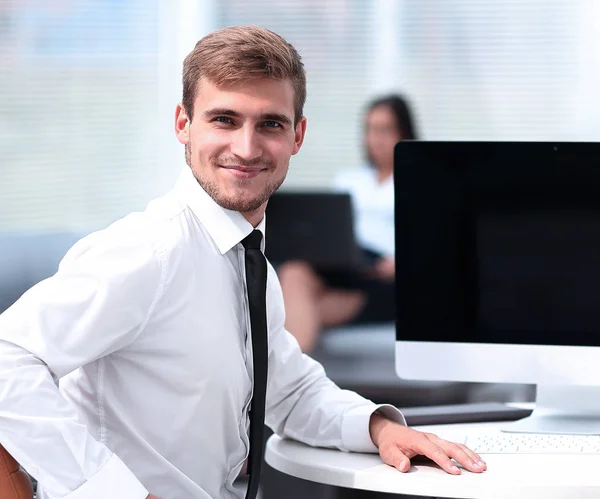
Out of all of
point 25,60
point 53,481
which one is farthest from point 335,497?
point 25,60

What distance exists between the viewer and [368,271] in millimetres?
4613

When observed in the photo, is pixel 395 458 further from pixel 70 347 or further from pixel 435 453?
pixel 70 347

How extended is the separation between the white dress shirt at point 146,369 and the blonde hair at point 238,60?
0.59ft

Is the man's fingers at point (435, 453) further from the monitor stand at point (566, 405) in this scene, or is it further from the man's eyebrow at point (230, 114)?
the man's eyebrow at point (230, 114)

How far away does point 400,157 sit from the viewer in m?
1.87

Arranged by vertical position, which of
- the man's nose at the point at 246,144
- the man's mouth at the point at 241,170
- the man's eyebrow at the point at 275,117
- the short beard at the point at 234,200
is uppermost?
the man's eyebrow at the point at 275,117

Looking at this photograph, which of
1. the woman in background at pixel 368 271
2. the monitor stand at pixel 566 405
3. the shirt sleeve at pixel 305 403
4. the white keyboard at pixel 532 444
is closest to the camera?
the white keyboard at pixel 532 444

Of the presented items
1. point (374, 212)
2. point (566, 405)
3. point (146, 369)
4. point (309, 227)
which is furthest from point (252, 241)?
point (374, 212)

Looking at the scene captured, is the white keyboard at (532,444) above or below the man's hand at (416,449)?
below

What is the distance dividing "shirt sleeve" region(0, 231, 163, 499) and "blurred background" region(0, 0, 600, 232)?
4.04m

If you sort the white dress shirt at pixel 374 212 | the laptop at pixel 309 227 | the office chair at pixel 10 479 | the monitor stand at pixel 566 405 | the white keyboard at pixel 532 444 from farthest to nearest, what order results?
1. the white dress shirt at pixel 374 212
2. the laptop at pixel 309 227
3. the monitor stand at pixel 566 405
4. the white keyboard at pixel 532 444
5. the office chair at pixel 10 479

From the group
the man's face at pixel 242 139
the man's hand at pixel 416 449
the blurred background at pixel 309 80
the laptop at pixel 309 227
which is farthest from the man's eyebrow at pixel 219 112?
the blurred background at pixel 309 80

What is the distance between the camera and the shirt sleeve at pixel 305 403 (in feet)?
5.72

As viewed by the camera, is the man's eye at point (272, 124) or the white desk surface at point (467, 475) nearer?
the white desk surface at point (467, 475)
